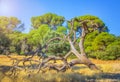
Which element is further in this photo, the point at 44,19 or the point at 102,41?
the point at 44,19

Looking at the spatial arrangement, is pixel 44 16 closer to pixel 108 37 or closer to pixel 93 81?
pixel 108 37

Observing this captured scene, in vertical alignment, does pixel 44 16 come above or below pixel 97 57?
above

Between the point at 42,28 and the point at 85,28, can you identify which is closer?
the point at 85,28

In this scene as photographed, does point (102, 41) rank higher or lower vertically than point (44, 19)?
lower

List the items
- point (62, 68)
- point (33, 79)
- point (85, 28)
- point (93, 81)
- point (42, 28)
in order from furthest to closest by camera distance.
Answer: point (42, 28) → point (85, 28) → point (62, 68) → point (93, 81) → point (33, 79)

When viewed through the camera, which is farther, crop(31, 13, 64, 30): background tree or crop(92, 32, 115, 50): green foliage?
crop(31, 13, 64, 30): background tree

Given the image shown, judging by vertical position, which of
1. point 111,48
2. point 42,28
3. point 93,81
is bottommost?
point 93,81

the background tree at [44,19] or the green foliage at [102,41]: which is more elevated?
the background tree at [44,19]

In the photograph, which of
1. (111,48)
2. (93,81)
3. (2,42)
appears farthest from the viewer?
(111,48)

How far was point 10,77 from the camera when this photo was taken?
11.7 m

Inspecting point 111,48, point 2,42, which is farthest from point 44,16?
point 2,42

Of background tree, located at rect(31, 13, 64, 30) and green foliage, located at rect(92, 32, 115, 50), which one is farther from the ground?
background tree, located at rect(31, 13, 64, 30)

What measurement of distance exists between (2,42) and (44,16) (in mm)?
35861

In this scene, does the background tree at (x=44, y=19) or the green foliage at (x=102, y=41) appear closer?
the green foliage at (x=102, y=41)
